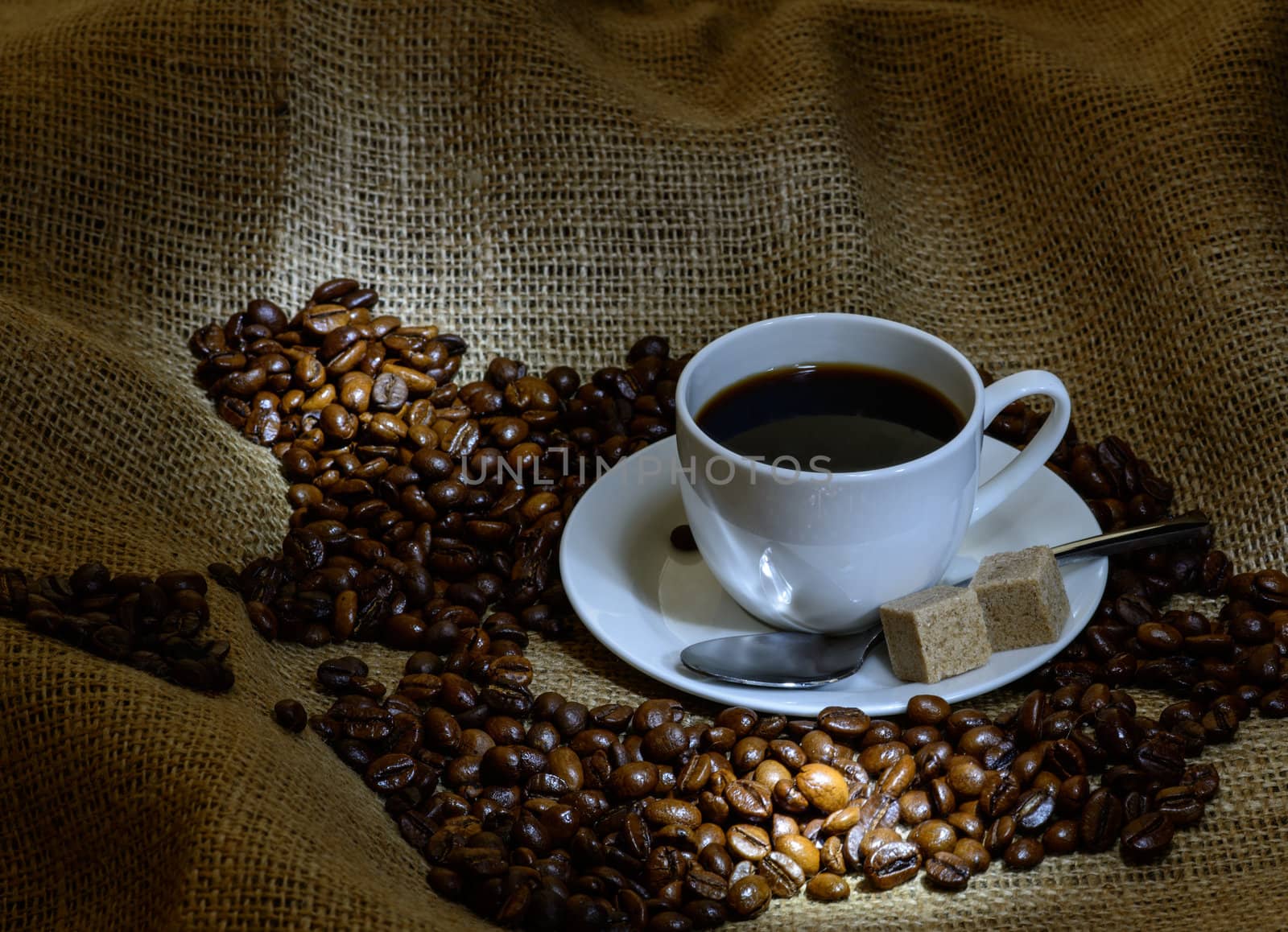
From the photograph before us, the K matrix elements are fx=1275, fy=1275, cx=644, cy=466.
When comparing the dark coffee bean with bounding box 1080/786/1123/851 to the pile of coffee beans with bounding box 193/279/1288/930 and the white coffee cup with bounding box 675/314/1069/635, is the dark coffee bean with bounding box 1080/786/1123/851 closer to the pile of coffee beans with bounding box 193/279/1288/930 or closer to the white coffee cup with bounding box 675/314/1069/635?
the pile of coffee beans with bounding box 193/279/1288/930

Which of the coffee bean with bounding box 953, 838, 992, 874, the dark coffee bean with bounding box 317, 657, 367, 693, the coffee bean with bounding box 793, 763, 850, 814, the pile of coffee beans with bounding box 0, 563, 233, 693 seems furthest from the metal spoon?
the pile of coffee beans with bounding box 0, 563, 233, 693

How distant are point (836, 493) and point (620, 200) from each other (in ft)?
2.99

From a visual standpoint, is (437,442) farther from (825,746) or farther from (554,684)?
(825,746)

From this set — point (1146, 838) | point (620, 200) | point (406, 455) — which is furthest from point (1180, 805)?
point (620, 200)

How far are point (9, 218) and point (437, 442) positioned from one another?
0.71m

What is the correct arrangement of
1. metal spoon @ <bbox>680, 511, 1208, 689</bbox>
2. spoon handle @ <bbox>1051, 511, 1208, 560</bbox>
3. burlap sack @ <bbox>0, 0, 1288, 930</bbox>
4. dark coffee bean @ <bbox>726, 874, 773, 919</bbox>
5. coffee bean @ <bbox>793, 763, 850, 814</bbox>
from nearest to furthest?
dark coffee bean @ <bbox>726, 874, 773, 919</bbox> → coffee bean @ <bbox>793, 763, 850, 814</bbox> → metal spoon @ <bbox>680, 511, 1208, 689</bbox> → spoon handle @ <bbox>1051, 511, 1208, 560</bbox> → burlap sack @ <bbox>0, 0, 1288, 930</bbox>

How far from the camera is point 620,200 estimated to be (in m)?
2.01

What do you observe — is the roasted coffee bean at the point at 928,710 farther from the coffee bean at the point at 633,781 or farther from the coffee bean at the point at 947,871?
the coffee bean at the point at 633,781

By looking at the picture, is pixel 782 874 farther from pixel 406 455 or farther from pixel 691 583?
pixel 406 455

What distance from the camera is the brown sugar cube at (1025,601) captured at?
4.35ft

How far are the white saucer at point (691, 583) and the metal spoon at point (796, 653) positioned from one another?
0.5 inches

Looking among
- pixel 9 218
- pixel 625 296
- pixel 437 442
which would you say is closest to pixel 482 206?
pixel 625 296

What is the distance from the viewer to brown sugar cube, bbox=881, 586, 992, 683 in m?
1.30

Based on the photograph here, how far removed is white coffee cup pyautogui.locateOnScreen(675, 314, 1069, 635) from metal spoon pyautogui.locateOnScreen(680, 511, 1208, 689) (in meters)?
0.02
